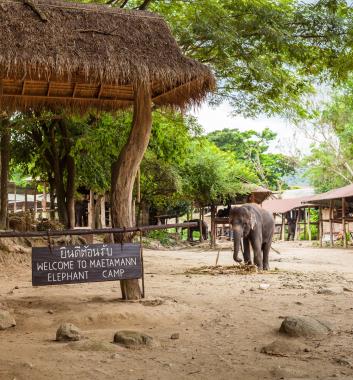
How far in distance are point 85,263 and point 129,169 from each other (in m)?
1.53

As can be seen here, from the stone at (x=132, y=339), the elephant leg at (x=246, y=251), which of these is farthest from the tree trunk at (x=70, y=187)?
the stone at (x=132, y=339)

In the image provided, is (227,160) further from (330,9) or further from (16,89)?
(16,89)

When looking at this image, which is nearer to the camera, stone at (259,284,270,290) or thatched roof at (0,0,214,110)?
thatched roof at (0,0,214,110)

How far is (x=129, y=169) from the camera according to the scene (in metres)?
7.73

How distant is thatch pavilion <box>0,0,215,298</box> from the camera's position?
22.3 ft

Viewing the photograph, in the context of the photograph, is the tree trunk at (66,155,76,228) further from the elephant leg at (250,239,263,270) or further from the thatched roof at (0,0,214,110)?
the thatched roof at (0,0,214,110)

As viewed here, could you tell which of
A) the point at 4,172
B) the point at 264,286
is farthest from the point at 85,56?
the point at 4,172

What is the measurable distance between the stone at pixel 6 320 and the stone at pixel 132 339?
153 centimetres

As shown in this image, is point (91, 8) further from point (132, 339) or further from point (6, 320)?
point (132, 339)

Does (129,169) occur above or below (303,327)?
above

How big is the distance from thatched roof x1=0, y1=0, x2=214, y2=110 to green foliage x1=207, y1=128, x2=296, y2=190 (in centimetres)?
3600

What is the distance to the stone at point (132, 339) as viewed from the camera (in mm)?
5480

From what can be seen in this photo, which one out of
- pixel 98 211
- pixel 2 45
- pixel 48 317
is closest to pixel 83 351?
pixel 48 317

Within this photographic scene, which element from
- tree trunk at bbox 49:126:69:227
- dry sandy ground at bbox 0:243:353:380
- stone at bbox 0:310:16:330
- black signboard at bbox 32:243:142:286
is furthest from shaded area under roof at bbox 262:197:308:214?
stone at bbox 0:310:16:330
